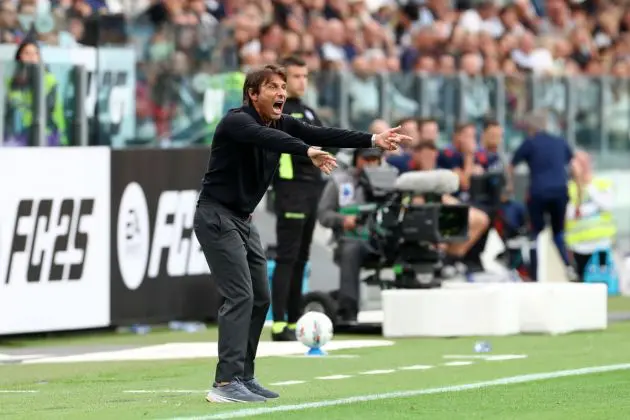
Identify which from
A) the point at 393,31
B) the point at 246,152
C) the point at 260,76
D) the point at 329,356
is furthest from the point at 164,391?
the point at 393,31

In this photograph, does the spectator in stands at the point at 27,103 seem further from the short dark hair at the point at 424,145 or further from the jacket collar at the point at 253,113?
the jacket collar at the point at 253,113

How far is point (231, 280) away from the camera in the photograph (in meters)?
11.1

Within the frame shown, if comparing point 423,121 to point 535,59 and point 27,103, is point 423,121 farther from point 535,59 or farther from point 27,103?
point 535,59

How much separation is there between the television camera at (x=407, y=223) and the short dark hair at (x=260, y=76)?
623cm

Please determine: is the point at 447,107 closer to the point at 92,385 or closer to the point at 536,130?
the point at 536,130

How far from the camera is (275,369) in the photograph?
13.8 meters

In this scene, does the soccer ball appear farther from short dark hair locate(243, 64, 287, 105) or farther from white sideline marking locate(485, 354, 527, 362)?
short dark hair locate(243, 64, 287, 105)

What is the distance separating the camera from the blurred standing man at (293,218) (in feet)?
53.0

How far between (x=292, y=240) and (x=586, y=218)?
7700mm

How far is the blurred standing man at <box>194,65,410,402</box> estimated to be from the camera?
36.1 ft

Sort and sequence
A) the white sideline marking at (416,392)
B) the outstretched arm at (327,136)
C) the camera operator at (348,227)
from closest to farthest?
the white sideline marking at (416,392) → the outstretched arm at (327,136) → the camera operator at (348,227)

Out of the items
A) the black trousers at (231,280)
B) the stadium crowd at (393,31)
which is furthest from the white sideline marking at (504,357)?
the stadium crowd at (393,31)

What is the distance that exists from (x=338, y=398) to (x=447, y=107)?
13.2m

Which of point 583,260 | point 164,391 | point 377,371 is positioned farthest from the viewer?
A: point 583,260
